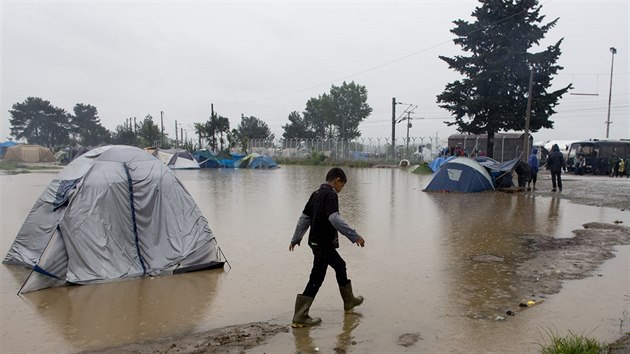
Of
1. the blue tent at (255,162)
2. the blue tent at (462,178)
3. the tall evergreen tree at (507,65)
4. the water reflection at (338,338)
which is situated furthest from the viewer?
the blue tent at (255,162)

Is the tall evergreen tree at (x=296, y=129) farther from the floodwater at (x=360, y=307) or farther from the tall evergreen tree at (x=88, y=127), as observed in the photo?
the floodwater at (x=360, y=307)

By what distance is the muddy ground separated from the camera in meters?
4.66

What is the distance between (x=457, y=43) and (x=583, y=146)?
38.0 ft

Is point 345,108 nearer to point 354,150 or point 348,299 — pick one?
point 354,150

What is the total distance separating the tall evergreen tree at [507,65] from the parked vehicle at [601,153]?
4887 millimetres

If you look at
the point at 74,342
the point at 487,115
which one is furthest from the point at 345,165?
the point at 74,342

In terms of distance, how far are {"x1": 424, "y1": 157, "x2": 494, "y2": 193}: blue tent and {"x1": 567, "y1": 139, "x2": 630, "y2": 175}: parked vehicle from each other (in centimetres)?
1579

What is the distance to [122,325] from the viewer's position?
5.36 m

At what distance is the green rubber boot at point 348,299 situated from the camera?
5.51 metres

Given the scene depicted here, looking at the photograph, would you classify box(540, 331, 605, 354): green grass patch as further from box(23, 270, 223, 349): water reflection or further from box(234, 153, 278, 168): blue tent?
box(234, 153, 278, 168): blue tent

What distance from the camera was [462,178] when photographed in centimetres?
1947

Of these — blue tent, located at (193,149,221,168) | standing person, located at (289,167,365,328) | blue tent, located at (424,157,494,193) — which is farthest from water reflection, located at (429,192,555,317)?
blue tent, located at (193,149,221,168)

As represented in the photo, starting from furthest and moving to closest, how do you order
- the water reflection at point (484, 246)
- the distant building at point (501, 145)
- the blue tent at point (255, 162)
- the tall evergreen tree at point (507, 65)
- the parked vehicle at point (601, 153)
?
the blue tent at point (255, 162), the distant building at point (501, 145), the parked vehicle at point (601, 153), the tall evergreen tree at point (507, 65), the water reflection at point (484, 246)

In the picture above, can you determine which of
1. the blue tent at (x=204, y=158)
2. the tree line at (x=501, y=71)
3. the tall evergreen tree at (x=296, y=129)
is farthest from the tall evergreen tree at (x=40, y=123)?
the tree line at (x=501, y=71)
